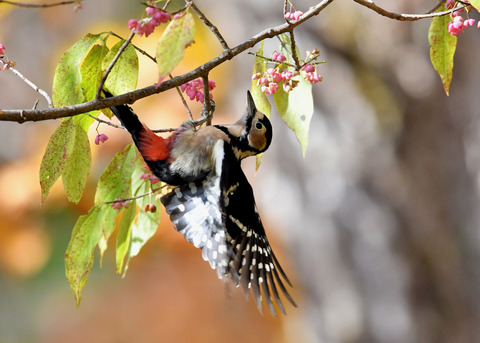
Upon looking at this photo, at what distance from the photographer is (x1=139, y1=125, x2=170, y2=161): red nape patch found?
4.38 ft

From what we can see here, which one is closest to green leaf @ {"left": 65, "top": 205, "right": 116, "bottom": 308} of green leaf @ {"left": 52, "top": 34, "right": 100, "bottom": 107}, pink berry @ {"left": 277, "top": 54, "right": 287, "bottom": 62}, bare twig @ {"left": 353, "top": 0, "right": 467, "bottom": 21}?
green leaf @ {"left": 52, "top": 34, "right": 100, "bottom": 107}

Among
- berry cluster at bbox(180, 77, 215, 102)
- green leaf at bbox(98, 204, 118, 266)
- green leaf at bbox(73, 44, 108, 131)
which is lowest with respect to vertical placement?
green leaf at bbox(98, 204, 118, 266)

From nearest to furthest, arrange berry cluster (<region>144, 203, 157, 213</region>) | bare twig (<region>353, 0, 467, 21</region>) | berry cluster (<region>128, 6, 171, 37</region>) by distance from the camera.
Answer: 1. berry cluster (<region>128, 6, 171, 37</region>)
2. bare twig (<region>353, 0, 467, 21</region>)
3. berry cluster (<region>144, 203, 157, 213</region>)

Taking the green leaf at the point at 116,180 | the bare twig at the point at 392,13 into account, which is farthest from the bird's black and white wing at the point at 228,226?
the bare twig at the point at 392,13

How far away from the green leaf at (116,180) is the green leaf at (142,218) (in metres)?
0.02

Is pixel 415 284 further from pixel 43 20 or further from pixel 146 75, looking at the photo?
pixel 43 20

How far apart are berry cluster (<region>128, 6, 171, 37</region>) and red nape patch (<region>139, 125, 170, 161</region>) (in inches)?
20.2

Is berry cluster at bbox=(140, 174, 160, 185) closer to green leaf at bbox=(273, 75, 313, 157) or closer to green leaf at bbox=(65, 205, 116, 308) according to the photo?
green leaf at bbox=(65, 205, 116, 308)

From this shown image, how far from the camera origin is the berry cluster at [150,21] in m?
0.82

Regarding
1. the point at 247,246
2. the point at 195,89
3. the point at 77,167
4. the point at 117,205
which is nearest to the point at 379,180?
the point at 247,246

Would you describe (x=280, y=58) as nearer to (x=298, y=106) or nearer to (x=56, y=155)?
(x=298, y=106)

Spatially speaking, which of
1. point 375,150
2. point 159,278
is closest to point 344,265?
point 375,150

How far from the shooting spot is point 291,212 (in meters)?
3.10

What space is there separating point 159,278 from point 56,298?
974 millimetres
